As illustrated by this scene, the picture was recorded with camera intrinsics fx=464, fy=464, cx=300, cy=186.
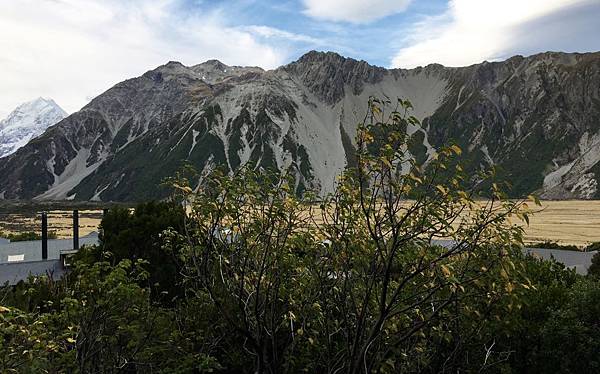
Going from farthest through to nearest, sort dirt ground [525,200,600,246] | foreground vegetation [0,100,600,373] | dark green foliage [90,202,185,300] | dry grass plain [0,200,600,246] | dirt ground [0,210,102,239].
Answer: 1. dirt ground [0,210,102,239]
2. dry grass plain [0,200,600,246]
3. dirt ground [525,200,600,246]
4. dark green foliage [90,202,185,300]
5. foreground vegetation [0,100,600,373]

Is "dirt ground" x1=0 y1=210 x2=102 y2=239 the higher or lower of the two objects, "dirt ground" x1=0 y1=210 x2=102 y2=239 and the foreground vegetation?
the lower

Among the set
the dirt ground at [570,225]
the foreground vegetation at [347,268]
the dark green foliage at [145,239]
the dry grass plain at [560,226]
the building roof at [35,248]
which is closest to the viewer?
the foreground vegetation at [347,268]

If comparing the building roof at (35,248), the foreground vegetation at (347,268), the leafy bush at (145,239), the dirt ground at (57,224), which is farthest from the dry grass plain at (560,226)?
the foreground vegetation at (347,268)

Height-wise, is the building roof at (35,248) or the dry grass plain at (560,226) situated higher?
the building roof at (35,248)

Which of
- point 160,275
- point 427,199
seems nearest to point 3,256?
point 160,275

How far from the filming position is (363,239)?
8047 mm

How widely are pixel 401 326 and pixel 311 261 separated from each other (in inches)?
88.1

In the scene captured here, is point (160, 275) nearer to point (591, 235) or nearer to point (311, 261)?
point (311, 261)

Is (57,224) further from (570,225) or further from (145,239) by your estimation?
(570,225)

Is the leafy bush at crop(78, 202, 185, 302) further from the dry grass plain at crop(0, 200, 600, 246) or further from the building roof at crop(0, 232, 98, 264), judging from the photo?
the dry grass plain at crop(0, 200, 600, 246)

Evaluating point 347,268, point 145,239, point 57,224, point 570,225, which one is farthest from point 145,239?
point 57,224

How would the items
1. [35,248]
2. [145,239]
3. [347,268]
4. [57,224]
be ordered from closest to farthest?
[347,268] → [145,239] → [35,248] → [57,224]

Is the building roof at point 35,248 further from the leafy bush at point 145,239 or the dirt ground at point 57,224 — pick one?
the dirt ground at point 57,224

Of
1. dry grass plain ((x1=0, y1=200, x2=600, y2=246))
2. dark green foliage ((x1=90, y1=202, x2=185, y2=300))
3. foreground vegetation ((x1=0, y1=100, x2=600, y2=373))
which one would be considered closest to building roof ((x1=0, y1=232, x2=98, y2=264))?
dark green foliage ((x1=90, y1=202, x2=185, y2=300))
